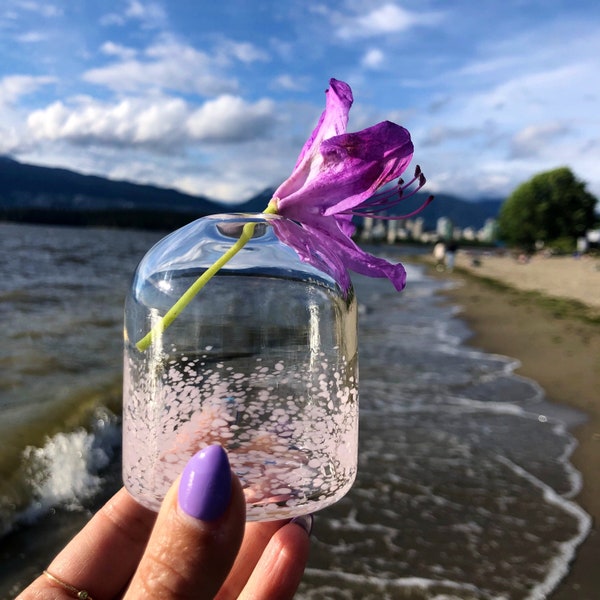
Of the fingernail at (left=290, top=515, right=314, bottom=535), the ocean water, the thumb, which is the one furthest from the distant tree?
the thumb

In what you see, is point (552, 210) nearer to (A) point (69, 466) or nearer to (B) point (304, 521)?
(A) point (69, 466)

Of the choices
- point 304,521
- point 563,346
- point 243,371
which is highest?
point 243,371

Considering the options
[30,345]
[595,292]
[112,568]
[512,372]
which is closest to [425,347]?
[512,372]

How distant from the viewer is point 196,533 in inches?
52.7

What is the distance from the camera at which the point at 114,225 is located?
4700 inches

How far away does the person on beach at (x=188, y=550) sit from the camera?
133cm

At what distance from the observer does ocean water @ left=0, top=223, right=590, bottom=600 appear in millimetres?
4418

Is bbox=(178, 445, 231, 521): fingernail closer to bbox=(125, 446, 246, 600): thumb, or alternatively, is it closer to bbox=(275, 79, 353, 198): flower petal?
bbox=(125, 446, 246, 600): thumb

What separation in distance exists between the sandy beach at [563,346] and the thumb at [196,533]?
12.1 ft

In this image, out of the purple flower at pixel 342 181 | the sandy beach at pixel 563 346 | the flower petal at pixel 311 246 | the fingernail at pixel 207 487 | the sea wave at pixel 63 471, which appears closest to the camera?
the fingernail at pixel 207 487

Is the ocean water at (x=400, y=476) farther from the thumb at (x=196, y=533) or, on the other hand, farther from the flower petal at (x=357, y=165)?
the flower petal at (x=357, y=165)

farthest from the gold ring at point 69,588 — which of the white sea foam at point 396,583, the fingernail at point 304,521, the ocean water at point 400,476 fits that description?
the white sea foam at point 396,583

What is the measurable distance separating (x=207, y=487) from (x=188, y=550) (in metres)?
0.18

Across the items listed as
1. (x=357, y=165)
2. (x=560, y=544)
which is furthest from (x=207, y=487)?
(x=560, y=544)
